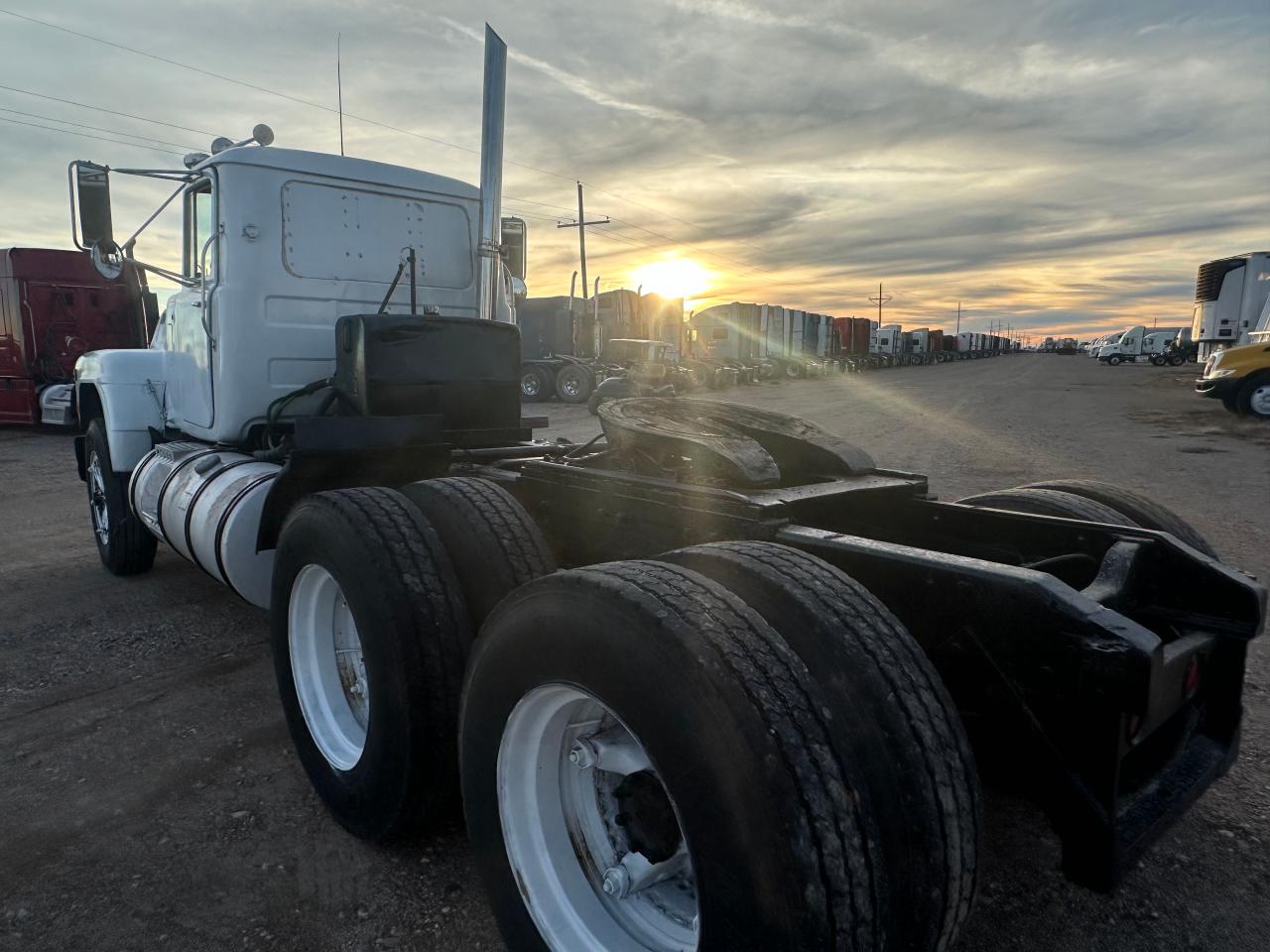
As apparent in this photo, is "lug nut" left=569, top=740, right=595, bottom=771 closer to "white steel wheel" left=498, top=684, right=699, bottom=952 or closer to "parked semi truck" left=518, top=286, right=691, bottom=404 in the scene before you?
"white steel wheel" left=498, top=684, right=699, bottom=952

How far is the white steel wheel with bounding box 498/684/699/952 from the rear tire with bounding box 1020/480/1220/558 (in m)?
2.30

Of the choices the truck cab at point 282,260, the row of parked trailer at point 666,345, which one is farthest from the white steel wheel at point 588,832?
the row of parked trailer at point 666,345

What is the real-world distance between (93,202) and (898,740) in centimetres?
532

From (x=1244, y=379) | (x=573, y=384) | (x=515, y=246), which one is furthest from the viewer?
(x=573, y=384)

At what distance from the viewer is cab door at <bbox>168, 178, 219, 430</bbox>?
4.77m

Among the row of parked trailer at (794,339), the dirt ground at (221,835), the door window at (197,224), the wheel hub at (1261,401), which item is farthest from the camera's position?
the row of parked trailer at (794,339)

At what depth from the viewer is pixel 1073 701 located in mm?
1732

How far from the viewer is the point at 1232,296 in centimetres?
2427

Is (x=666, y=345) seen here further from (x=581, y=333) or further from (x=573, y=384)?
(x=573, y=384)

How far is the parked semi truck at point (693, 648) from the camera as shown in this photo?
60.7 inches

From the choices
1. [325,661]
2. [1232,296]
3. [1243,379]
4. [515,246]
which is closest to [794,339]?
[1232,296]

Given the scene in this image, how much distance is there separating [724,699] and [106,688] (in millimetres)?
3658

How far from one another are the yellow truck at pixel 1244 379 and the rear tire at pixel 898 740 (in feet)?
60.5

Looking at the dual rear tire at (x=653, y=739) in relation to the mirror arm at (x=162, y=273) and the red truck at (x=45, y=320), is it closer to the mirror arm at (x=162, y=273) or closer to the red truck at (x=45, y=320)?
the mirror arm at (x=162, y=273)
